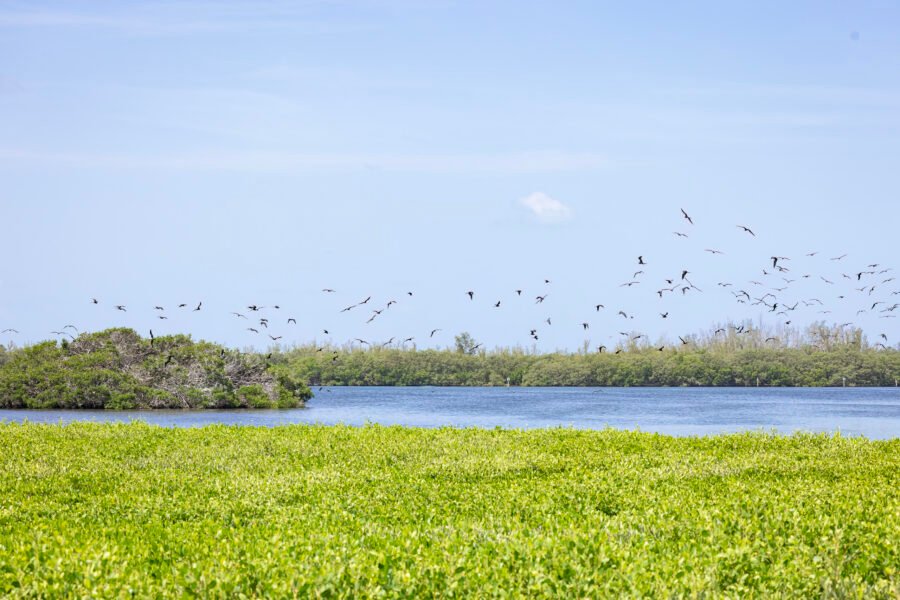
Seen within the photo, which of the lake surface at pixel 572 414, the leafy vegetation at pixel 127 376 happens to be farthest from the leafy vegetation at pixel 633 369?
the leafy vegetation at pixel 127 376

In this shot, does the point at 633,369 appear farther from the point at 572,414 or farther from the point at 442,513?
the point at 442,513

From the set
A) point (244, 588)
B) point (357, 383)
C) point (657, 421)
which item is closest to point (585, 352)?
point (357, 383)

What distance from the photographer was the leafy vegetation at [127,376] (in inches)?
1932

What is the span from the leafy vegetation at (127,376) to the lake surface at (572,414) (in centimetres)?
134

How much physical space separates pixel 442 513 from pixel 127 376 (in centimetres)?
3985

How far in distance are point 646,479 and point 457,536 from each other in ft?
22.1

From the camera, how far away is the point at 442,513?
13648 millimetres

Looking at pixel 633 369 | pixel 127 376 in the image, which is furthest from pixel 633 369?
pixel 127 376

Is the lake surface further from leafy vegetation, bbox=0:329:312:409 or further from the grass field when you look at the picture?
the grass field

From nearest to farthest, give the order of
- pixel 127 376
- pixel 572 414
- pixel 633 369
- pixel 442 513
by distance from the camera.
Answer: pixel 442 513 < pixel 127 376 < pixel 572 414 < pixel 633 369

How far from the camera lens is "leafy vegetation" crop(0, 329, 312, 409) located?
4906cm

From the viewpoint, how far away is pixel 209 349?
5153cm

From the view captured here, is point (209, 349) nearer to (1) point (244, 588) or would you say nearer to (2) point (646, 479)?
(2) point (646, 479)

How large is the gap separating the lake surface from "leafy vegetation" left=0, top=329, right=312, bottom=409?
1.34 metres
